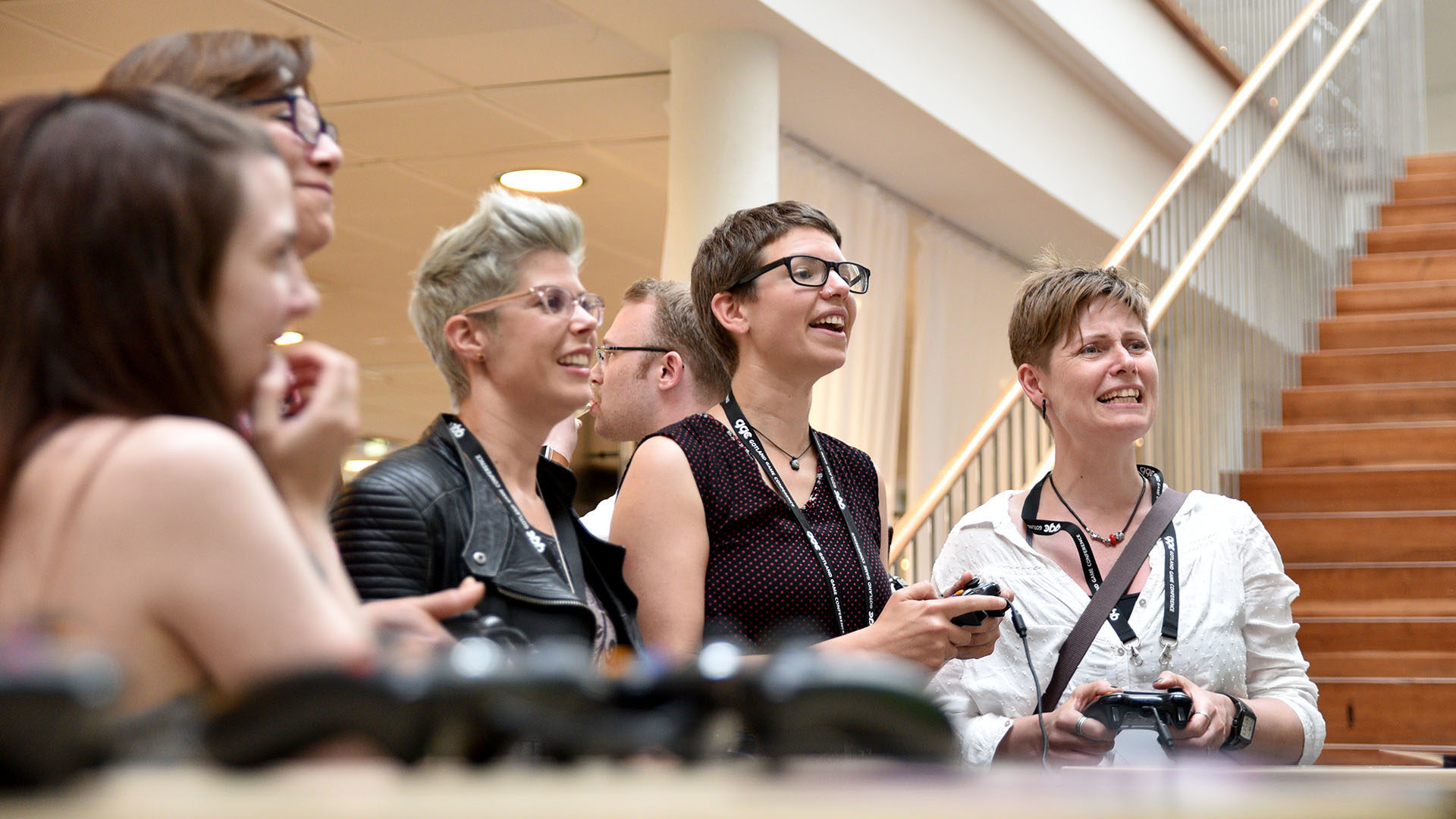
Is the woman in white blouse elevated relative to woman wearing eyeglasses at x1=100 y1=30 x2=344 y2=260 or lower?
lower

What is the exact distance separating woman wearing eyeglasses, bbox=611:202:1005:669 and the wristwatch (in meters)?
0.53

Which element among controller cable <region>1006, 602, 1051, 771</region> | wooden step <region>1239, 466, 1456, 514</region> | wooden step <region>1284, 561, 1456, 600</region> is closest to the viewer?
controller cable <region>1006, 602, 1051, 771</region>

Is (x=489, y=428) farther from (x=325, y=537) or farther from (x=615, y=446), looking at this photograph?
(x=615, y=446)

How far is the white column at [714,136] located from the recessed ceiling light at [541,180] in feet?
5.77

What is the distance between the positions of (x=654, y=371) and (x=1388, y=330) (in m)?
4.81

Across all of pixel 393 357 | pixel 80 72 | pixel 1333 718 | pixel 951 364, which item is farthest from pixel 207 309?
pixel 393 357

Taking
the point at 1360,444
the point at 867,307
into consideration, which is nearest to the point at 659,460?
the point at 1360,444

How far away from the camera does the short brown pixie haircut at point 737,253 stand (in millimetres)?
2725

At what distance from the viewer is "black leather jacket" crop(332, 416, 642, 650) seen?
1.80 meters

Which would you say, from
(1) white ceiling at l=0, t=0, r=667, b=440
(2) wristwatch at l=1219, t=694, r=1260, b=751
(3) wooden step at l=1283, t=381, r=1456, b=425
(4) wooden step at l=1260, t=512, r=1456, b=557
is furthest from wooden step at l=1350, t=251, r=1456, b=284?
(2) wristwatch at l=1219, t=694, r=1260, b=751

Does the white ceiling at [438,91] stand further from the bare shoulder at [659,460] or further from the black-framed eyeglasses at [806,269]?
the bare shoulder at [659,460]

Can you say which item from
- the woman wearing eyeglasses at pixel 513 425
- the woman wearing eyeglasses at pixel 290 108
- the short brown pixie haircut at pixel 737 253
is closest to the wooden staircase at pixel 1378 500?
the short brown pixie haircut at pixel 737 253

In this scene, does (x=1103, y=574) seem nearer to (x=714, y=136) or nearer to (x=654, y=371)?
(x=654, y=371)

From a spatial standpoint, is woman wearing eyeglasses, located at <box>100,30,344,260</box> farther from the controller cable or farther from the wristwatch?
the wristwatch
